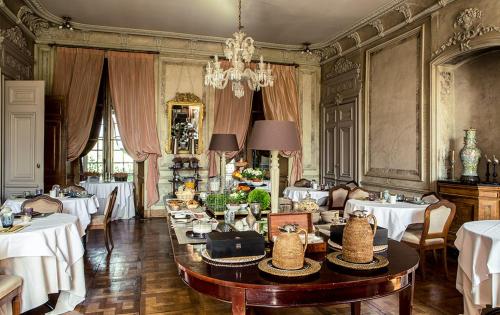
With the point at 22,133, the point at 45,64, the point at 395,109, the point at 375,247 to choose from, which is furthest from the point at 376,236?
the point at 45,64

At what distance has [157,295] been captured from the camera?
11.5 ft

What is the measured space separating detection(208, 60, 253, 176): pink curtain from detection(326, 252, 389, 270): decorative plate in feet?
20.5

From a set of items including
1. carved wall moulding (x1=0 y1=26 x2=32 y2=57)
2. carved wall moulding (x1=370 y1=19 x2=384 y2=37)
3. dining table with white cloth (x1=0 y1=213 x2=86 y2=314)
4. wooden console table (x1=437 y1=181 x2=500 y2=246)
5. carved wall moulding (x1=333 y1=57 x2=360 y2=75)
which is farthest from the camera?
carved wall moulding (x1=333 y1=57 x2=360 y2=75)

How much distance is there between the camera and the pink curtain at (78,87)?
23.7 feet

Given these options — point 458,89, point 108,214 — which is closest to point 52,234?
point 108,214

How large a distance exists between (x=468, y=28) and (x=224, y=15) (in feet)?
12.8

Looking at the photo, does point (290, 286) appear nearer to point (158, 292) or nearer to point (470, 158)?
point (158, 292)

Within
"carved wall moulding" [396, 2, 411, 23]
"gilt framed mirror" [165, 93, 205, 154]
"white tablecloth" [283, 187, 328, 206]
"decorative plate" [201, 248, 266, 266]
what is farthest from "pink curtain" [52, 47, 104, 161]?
"decorative plate" [201, 248, 266, 266]

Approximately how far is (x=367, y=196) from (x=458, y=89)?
214cm

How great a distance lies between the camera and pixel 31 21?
671 centimetres

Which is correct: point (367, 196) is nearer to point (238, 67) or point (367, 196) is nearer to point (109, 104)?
point (238, 67)

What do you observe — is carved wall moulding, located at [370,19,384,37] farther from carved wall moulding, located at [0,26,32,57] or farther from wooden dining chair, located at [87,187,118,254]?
carved wall moulding, located at [0,26,32,57]

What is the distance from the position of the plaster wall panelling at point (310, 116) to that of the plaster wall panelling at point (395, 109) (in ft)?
6.26

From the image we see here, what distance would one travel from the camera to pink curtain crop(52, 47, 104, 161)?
721 centimetres
